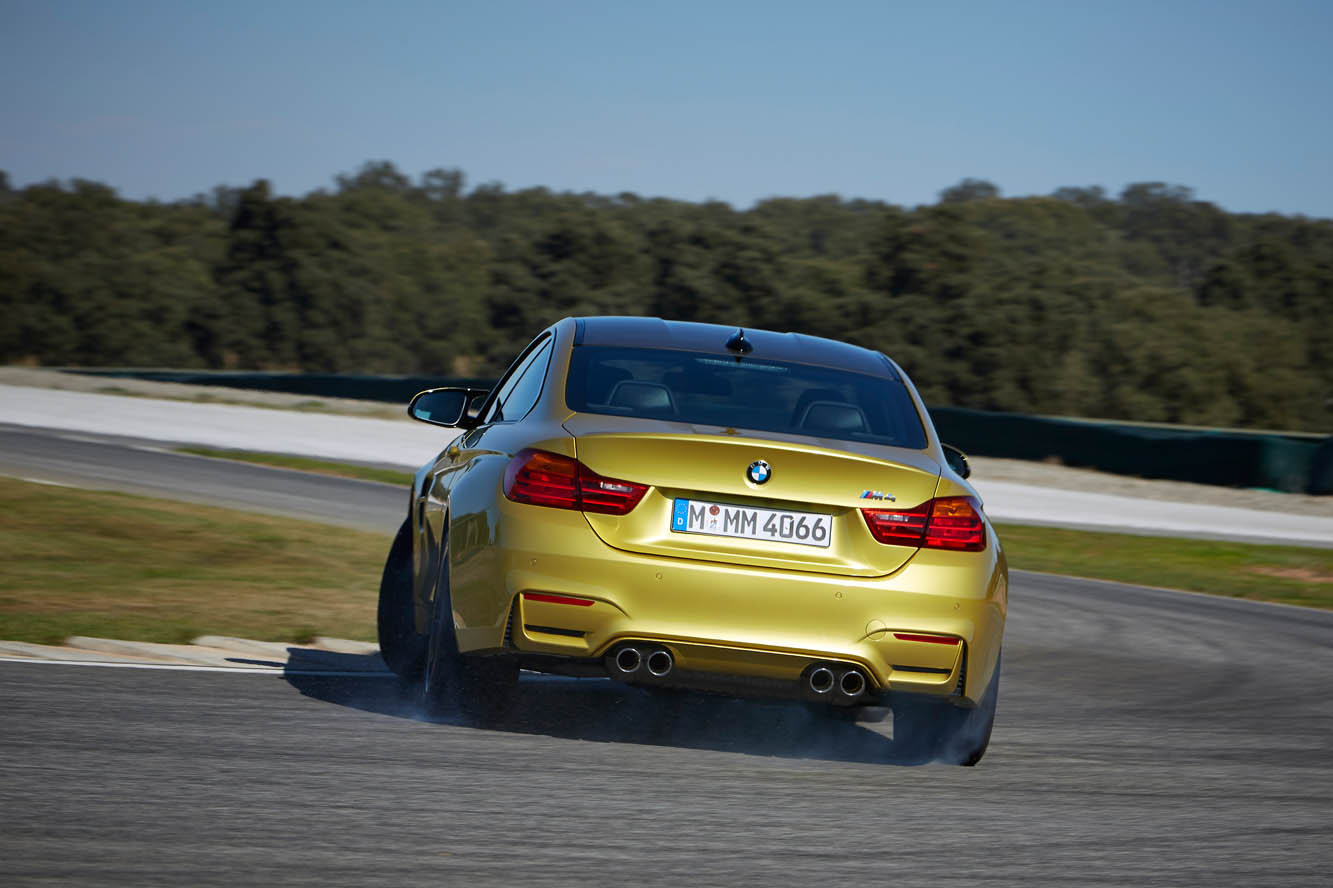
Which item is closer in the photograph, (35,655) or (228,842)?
(228,842)

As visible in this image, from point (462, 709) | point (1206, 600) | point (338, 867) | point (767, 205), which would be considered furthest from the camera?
point (767, 205)

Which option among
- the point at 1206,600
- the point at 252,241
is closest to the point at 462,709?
the point at 1206,600

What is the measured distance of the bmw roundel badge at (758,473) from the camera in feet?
16.8

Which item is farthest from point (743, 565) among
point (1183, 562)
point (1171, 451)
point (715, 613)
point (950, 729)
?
point (1171, 451)

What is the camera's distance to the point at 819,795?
4902 millimetres

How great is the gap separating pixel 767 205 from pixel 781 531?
124 meters

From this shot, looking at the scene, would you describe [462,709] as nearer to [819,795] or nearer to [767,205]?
[819,795]

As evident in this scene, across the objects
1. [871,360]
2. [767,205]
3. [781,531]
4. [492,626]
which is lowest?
[492,626]

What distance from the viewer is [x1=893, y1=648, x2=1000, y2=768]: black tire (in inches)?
219

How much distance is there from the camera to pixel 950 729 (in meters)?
5.65

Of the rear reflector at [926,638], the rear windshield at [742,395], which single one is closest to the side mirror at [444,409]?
the rear windshield at [742,395]

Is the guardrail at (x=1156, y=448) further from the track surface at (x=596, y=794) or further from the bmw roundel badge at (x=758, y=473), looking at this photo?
the bmw roundel badge at (x=758, y=473)

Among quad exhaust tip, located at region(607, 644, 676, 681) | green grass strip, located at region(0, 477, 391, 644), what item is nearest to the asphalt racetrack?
quad exhaust tip, located at region(607, 644, 676, 681)

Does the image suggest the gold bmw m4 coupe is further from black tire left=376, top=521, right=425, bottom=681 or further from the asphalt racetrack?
black tire left=376, top=521, right=425, bottom=681
